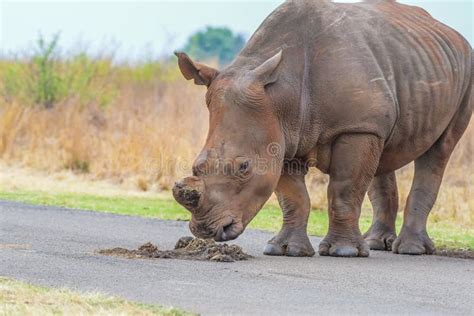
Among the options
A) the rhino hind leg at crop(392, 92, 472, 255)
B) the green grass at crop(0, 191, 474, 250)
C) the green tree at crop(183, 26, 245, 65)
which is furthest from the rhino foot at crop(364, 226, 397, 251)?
the green tree at crop(183, 26, 245, 65)

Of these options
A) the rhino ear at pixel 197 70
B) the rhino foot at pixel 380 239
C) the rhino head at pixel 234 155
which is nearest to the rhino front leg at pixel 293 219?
the rhino head at pixel 234 155

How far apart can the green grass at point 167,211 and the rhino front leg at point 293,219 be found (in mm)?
2170

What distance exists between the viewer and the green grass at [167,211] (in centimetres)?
1408

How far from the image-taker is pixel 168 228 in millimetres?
14000

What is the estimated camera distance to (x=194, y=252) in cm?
1083

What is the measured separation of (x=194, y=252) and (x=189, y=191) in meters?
1.16

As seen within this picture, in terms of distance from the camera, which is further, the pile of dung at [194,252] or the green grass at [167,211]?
the green grass at [167,211]

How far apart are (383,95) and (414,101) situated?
0.65 m

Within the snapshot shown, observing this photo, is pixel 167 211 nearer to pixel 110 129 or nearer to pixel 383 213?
pixel 383 213

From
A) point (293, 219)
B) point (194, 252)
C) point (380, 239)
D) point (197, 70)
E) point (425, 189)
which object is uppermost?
point (197, 70)

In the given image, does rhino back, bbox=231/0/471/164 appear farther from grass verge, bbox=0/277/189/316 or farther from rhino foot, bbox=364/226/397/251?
grass verge, bbox=0/277/189/316

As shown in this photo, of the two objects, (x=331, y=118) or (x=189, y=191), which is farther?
(x=331, y=118)

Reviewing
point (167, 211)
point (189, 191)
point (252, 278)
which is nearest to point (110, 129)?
point (167, 211)

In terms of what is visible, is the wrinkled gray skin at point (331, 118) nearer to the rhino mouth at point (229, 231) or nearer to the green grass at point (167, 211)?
the rhino mouth at point (229, 231)
